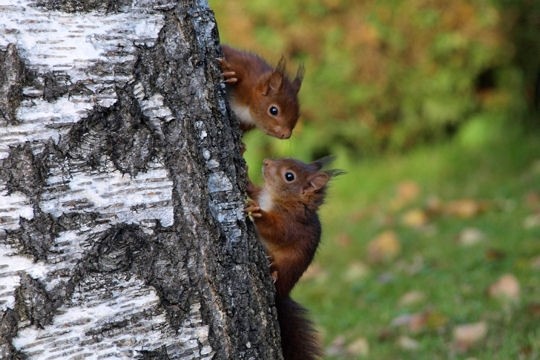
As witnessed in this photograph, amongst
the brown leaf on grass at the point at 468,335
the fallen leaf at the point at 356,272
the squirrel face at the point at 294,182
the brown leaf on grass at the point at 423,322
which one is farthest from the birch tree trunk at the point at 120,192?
the fallen leaf at the point at 356,272

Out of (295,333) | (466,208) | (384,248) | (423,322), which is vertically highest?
(466,208)

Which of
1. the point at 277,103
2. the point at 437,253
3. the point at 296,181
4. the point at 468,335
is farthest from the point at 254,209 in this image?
the point at 437,253

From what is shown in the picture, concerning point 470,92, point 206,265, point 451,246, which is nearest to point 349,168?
point 470,92

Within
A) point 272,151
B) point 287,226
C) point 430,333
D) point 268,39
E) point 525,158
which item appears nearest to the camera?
point 287,226

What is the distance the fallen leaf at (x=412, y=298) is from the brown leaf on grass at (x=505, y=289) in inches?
17.6

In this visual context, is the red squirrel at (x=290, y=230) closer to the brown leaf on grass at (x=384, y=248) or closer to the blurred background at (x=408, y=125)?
the blurred background at (x=408, y=125)

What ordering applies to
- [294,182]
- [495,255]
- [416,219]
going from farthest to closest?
[416,219] < [495,255] < [294,182]

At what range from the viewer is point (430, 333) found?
4668 millimetres

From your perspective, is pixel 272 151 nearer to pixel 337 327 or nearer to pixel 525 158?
pixel 525 158

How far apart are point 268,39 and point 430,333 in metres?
5.16

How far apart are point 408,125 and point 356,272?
3.52 metres

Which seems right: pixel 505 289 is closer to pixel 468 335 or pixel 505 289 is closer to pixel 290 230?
pixel 468 335

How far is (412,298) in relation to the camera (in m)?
5.50

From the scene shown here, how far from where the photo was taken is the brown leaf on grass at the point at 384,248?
6699 mm
